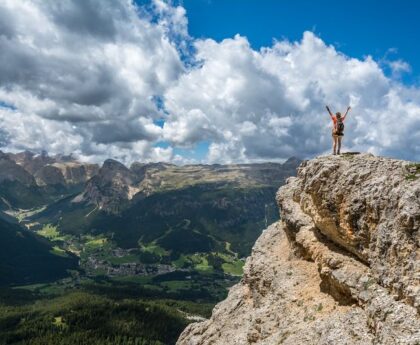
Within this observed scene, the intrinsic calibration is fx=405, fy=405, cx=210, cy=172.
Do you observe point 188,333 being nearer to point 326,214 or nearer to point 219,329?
point 219,329

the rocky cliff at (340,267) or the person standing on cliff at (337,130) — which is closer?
the rocky cliff at (340,267)

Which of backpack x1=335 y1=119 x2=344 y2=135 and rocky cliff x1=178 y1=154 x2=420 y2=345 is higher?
backpack x1=335 y1=119 x2=344 y2=135

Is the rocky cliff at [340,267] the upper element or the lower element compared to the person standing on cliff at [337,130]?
lower

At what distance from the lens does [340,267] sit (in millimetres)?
34375

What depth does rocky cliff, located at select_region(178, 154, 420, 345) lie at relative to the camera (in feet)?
86.9

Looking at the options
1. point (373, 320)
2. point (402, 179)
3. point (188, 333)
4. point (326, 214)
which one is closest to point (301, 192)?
point (326, 214)

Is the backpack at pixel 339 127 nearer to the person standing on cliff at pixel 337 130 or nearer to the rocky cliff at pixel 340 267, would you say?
the person standing on cliff at pixel 337 130

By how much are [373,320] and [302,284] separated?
12.8m

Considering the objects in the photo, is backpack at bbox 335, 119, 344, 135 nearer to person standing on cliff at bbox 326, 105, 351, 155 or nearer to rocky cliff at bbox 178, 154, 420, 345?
person standing on cliff at bbox 326, 105, 351, 155

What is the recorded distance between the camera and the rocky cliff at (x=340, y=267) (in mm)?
26484

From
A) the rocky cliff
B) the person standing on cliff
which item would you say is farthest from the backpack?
the rocky cliff

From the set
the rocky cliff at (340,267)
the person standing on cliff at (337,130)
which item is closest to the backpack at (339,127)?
the person standing on cliff at (337,130)

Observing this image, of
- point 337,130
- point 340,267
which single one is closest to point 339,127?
point 337,130

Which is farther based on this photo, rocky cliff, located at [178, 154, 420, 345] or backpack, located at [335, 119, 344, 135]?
backpack, located at [335, 119, 344, 135]
